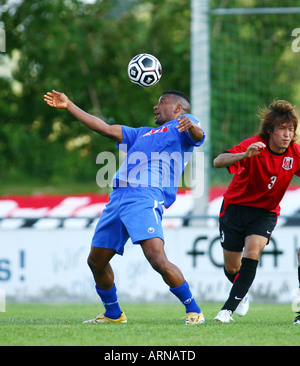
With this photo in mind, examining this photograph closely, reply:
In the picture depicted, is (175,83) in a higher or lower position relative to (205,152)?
higher

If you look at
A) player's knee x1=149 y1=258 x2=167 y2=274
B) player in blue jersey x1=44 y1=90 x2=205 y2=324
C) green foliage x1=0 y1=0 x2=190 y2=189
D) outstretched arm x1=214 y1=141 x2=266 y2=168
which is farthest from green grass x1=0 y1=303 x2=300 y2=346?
green foliage x1=0 y1=0 x2=190 y2=189

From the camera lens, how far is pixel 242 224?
6.84 m

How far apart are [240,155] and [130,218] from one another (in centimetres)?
110

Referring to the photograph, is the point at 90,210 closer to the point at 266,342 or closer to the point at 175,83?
the point at 175,83

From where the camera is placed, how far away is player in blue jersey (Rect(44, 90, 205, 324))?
20.1 ft

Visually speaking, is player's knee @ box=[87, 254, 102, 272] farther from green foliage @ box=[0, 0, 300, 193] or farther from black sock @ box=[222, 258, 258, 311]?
green foliage @ box=[0, 0, 300, 193]

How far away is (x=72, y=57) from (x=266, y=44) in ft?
29.6

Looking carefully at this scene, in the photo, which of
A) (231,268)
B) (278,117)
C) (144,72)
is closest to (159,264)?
(231,268)

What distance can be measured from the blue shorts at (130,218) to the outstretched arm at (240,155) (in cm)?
62

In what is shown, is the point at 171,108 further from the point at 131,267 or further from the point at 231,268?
the point at 131,267

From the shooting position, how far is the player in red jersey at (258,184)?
21.2ft

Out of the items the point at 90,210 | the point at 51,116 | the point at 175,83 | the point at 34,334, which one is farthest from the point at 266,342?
the point at 51,116

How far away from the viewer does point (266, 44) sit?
1571cm

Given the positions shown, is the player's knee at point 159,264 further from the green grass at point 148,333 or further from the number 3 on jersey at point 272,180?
the number 3 on jersey at point 272,180
